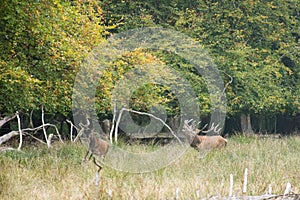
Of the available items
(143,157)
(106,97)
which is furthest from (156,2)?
(143,157)

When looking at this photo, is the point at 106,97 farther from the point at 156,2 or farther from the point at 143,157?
the point at 156,2

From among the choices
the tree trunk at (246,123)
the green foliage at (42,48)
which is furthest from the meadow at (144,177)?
the tree trunk at (246,123)

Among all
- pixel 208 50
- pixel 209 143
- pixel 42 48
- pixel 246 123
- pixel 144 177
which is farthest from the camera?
pixel 246 123

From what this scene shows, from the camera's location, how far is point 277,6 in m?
24.7

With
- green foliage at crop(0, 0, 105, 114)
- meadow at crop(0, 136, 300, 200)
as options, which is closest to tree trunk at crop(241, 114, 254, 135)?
meadow at crop(0, 136, 300, 200)

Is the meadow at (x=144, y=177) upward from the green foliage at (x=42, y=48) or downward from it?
downward

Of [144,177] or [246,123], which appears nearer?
[144,177]

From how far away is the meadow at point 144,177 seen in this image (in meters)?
7.68

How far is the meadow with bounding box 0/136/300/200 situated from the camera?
7.68 meters

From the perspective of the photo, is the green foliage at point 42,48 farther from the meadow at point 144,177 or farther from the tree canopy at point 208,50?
the meadow at point 144,177

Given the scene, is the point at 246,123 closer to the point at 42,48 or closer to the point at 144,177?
the point at 42,48

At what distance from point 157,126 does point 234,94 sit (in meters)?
3.78

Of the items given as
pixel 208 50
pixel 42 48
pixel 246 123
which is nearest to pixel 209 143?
pixel 42 48

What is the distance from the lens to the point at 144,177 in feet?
32.0
